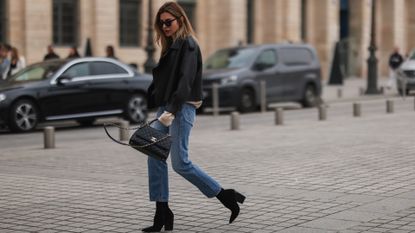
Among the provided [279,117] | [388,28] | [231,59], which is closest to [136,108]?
[279,117]

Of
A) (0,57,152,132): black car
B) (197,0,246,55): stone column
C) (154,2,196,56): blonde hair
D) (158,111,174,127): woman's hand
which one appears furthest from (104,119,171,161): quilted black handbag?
(197,0,246,55): stone column

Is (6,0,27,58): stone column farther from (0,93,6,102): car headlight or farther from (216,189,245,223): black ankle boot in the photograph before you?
(216,189,245,223): black ankle boot

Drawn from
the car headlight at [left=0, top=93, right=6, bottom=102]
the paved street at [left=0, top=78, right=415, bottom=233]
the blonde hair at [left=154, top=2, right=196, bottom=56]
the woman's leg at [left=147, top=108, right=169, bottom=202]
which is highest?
the blonde hair at [left=154, top=2, right=196, bottom=56]

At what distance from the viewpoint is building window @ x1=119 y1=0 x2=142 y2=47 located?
33750mm

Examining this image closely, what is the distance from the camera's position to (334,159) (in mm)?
11609

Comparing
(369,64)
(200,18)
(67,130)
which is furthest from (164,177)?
(200,18)

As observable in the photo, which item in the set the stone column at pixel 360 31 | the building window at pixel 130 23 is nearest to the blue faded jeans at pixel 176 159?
the building window at pixel 130 23

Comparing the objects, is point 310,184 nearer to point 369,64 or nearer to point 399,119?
point 399,119

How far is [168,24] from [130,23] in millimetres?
27416

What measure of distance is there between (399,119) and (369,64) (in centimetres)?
1365

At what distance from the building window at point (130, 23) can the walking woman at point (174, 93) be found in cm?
2685

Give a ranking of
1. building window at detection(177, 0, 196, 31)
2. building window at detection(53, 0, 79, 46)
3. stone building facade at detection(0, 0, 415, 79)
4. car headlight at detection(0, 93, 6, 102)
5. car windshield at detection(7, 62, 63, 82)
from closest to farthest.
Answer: car headlight at detection(0, 93, 6, 102) → car windshield at detection(7, 62, 63, 82) → stone building facade at detection(0, 0, 415, 79) → building window at detection(53, 0, 79, 46) → building window at detection(177, 0, 196, 31)

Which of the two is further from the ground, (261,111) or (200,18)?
(200,18)

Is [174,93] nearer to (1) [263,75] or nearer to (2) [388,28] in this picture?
(1) [263,75]
